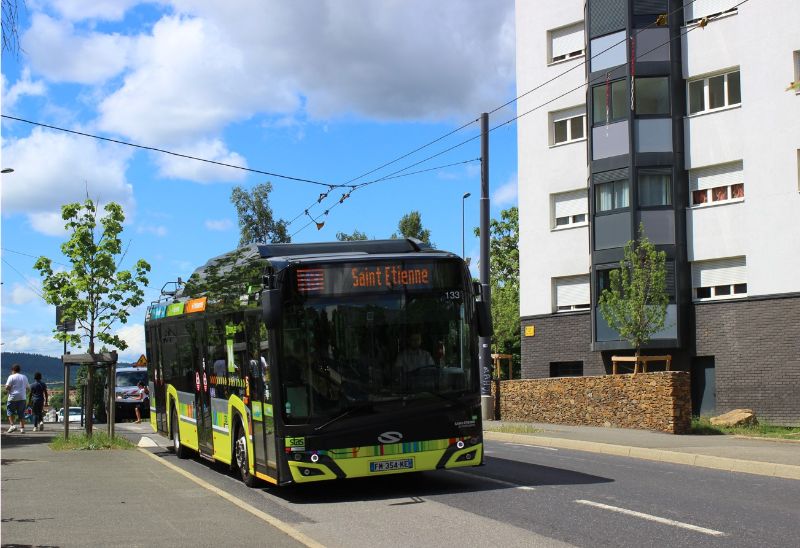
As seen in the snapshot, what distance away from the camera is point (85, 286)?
26516 millimetres

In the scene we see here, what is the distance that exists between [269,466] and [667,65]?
2460cm

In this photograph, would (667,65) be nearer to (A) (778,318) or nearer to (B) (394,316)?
(A) (778,318)

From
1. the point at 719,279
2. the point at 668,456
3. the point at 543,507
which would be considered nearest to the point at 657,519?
the point at 543,507

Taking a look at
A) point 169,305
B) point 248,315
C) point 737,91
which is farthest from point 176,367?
point 737,91

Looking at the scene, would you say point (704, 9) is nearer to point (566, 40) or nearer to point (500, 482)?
point (566, 40)

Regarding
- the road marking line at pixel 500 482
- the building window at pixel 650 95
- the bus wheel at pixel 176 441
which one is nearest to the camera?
the road marking line at pixel 500 482

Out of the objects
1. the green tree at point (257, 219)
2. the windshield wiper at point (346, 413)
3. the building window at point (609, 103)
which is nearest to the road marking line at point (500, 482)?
the windshield wiper at point (346, 413)

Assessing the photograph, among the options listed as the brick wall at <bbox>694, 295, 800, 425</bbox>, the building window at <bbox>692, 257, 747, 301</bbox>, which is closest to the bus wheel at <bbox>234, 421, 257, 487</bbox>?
the brick wall at <bbox>694, 295, 800, 425</bbox>

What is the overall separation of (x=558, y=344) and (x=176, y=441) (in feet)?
64.4

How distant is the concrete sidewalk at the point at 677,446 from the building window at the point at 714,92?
38.3 ft

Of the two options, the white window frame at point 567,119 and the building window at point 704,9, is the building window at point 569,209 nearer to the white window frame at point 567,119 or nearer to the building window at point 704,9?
the white window frame at point 567,119

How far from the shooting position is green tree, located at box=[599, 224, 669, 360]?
101ft

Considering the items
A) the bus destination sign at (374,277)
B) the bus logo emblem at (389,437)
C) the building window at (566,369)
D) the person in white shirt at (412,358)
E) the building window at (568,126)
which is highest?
the building window at (568,126)

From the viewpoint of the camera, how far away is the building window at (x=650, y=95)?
109 ft
